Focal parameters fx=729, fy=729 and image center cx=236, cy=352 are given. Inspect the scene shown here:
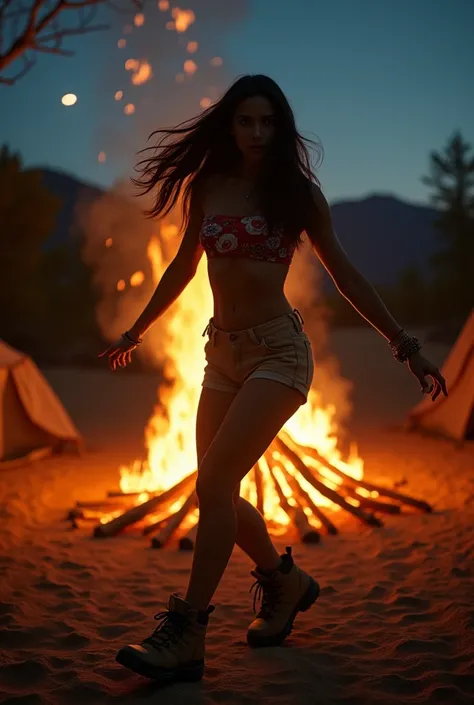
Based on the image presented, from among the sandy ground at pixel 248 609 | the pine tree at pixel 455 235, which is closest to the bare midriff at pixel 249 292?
the sandy ground at pixel 248 609

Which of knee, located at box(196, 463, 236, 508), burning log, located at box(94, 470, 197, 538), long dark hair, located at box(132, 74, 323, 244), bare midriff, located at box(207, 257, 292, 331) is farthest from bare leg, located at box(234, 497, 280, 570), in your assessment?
burning log, located at box(94, 470, 197, 538)

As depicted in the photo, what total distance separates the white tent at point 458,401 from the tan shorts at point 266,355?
4.79m

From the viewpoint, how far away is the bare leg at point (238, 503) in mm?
2385

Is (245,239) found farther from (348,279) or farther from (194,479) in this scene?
(194,479)

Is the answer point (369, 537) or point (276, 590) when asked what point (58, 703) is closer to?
point (276, 590)

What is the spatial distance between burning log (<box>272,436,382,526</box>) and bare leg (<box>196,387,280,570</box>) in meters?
1.86

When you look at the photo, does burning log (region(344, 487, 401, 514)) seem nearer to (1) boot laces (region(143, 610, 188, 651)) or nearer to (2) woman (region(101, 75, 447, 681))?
(2) woman (region(101, 75, 447, 681))

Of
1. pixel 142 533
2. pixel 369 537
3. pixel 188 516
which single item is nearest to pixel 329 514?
pixel 369 537

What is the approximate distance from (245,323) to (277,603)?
103 cm

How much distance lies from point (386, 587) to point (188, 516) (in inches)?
59.1

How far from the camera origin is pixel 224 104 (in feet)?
8.14

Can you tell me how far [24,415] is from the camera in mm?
6504

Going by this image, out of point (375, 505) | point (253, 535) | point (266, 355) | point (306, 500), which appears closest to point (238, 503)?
point (253, 535)

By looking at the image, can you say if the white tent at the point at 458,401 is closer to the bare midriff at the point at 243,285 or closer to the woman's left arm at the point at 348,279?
the woman's left arm at the point at 348,279
